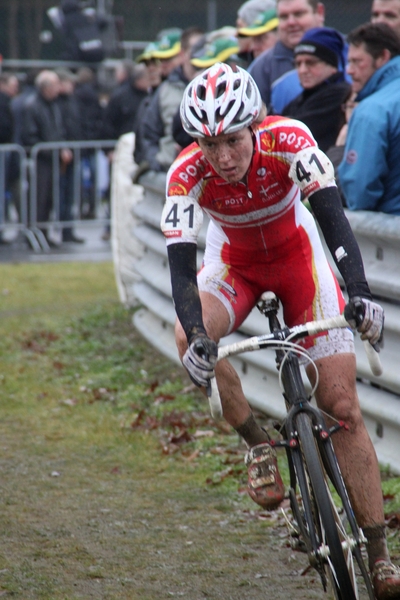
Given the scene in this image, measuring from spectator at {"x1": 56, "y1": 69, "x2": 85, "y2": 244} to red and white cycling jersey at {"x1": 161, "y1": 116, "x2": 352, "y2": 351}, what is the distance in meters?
12.3

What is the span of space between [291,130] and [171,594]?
7.28ft

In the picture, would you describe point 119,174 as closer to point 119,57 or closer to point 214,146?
point 214,146

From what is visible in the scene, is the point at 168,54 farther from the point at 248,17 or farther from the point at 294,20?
the point at 294,20

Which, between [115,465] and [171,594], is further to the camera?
[115,465]

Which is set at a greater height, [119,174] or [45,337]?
[119,174]

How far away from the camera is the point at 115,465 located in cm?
626

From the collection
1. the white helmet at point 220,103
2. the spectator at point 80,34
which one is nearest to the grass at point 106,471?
the white helmet at point 220,103

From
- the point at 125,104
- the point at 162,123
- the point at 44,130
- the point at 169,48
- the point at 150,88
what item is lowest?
the point at 44,130

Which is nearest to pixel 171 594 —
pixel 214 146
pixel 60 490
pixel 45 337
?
pixel 60 490

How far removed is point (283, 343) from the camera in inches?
150

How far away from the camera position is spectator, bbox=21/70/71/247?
15.9 metres

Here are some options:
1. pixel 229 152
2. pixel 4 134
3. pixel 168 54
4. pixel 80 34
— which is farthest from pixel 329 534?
pixel 80 34

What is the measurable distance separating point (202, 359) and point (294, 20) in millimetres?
4898

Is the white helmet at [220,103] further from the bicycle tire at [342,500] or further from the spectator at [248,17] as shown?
the spectator at [248,17]
